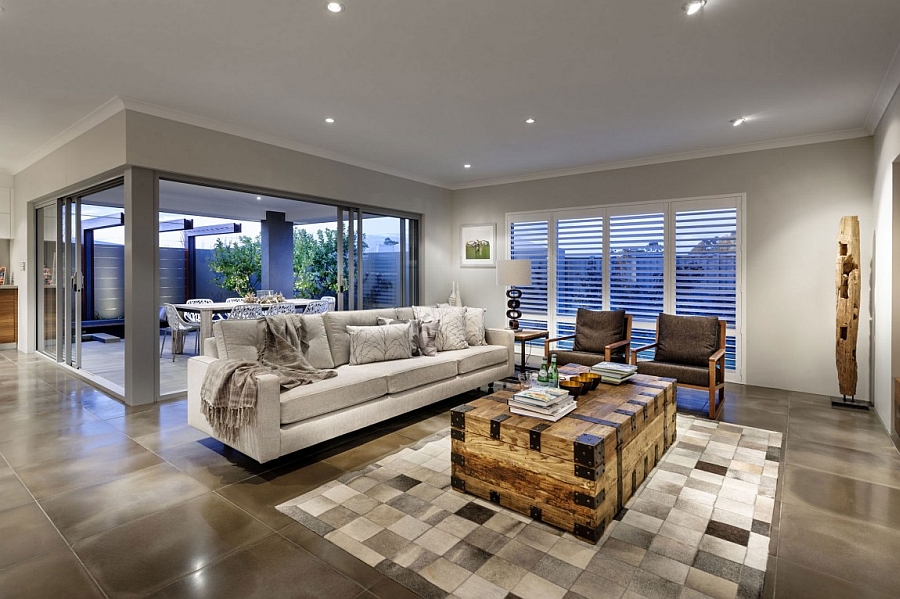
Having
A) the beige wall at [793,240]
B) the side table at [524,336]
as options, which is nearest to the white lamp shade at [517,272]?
the side table at [524,336]

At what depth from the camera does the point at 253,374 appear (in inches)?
118

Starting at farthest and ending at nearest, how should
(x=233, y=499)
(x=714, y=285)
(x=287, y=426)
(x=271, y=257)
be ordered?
(x=271, y=257), (x=714, y=285), (x=287, y=426), (x=233, y=499)

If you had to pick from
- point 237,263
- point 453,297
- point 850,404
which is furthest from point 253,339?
point 237,263

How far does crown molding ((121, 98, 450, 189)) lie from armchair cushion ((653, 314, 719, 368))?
4.09 metres

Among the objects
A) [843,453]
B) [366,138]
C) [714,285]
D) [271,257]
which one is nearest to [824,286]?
[714,285]

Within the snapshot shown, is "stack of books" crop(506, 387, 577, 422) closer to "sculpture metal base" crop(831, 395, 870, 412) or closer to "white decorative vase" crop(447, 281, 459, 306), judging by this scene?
"sculpture metal base" crop(831, 395, 870, 412)

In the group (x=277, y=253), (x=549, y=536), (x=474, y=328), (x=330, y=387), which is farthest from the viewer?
(x=277, y=253)

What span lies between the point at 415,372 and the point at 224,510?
1.84m

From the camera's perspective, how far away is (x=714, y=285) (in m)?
5.59

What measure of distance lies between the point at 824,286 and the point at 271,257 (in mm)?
8404

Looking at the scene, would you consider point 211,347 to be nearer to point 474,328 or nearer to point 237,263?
point 474,328

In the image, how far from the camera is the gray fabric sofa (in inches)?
118

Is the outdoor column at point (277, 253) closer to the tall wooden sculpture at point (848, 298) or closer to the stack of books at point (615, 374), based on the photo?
the stack of books at point (615, 374)

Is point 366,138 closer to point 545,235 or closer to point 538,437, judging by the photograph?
point 545,235
